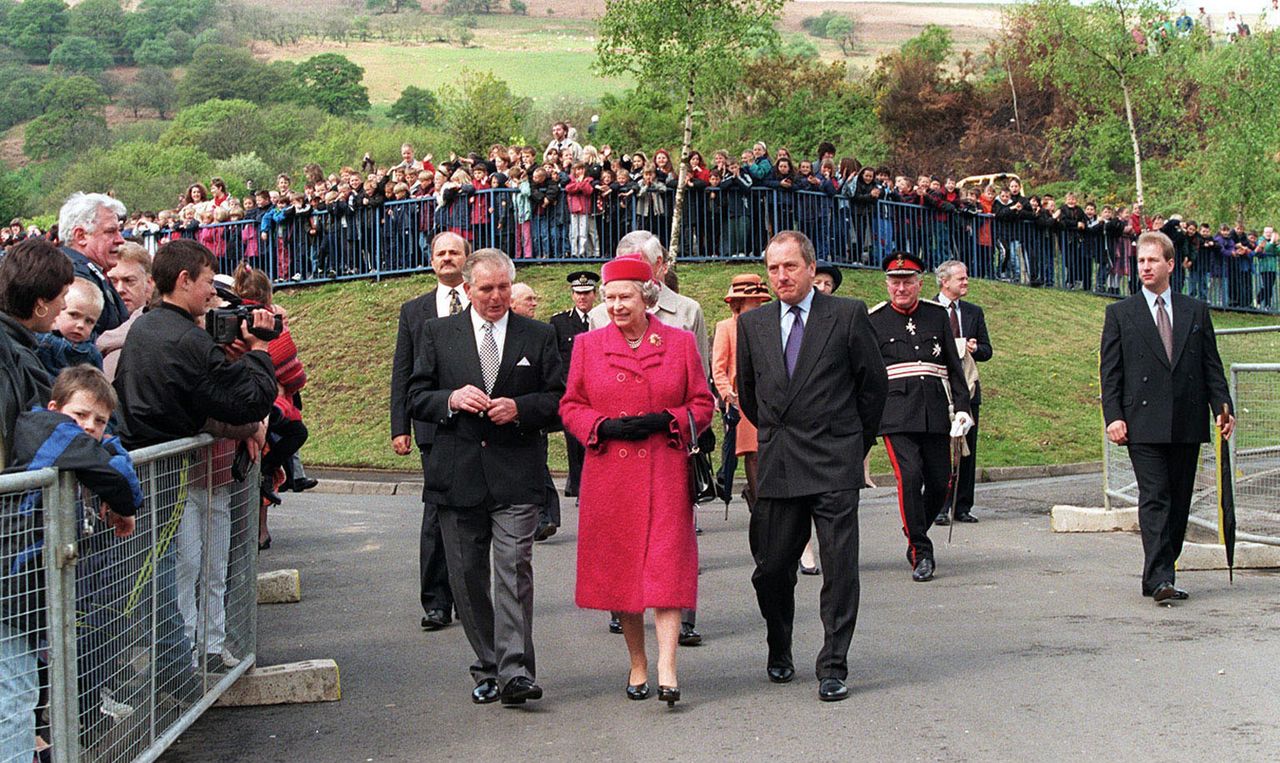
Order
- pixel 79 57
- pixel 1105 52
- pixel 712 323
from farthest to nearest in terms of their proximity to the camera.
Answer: pixel 79 57 < pixel 1105 52 < pixel 712 323

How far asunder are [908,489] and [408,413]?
13.3 ft

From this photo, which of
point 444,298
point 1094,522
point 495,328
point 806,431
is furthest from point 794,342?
point 1094,522

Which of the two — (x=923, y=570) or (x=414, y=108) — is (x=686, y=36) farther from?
(x=414, y=108)

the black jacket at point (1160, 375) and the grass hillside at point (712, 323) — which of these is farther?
the grass hillside at point (712, 323)

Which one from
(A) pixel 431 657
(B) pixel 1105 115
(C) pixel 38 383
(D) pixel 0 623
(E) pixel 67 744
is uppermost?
(B) pixel 1105 115

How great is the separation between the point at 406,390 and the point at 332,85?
12683 cm

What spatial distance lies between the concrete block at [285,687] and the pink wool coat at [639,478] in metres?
1.27

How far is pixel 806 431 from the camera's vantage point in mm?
7543

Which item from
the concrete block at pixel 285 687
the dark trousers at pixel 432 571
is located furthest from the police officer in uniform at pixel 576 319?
the concrete block at pixel 285 687

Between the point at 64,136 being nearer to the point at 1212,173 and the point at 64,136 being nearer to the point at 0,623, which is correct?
the point at 1212,173

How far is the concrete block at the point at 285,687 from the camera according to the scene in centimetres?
745

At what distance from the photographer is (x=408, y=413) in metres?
8.00

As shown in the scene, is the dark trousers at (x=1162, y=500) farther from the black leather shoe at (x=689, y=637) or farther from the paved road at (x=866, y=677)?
the black leather shoe at (x=689, y=637)

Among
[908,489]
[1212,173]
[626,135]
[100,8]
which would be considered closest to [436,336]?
[908,489]
